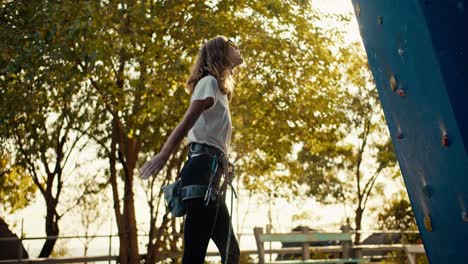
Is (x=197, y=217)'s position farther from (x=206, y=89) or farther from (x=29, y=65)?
(x=29, y=65)

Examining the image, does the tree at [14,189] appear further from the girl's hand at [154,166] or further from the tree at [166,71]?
the girl's hand at [154,166]

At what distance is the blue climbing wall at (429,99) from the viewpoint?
5.53ft

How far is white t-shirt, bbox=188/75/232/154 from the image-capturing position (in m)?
3.86

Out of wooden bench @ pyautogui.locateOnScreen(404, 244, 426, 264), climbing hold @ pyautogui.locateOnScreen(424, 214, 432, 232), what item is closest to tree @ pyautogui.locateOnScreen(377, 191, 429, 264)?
wooden bench @ pyautogui.locateOnScreen(404, 244, 426, 264)

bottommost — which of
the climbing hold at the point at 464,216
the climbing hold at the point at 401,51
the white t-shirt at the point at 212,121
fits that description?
the climbing hold at the point at 464,216

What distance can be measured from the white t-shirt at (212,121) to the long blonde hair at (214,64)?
91mm

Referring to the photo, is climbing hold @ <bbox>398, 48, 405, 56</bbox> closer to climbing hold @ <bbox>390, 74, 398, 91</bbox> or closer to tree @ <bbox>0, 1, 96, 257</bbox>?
climbing hold @ <bbox>390, 74, 398, 91</bbox>

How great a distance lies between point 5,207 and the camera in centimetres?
2223

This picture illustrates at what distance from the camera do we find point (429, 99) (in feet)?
5.82

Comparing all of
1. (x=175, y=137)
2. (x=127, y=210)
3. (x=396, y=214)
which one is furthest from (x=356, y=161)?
(x=175, y=137)

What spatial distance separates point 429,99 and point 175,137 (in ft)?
6.10

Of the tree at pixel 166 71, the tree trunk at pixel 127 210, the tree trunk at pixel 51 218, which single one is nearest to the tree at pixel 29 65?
the tree at pixel 166 71

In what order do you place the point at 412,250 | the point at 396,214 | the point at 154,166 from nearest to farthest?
1. the point at 154,166
2. the point at 412,250
3. the point at 396,214

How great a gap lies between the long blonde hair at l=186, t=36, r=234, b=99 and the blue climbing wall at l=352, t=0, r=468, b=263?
200 cm
